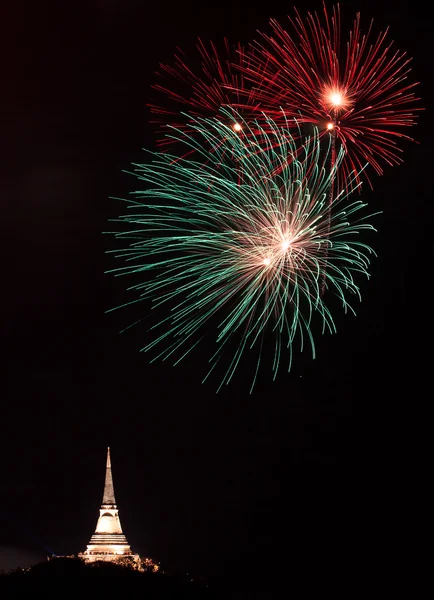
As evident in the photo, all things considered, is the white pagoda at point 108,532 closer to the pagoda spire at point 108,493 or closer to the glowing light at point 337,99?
the pagoda spire at point 108,493

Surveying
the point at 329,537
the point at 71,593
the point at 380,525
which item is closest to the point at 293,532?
the point at 329,537

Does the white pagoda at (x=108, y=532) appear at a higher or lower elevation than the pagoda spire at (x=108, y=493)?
lower

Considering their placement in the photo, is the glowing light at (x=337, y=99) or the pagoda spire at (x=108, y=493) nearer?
the glowing light at (x=337, y=99)

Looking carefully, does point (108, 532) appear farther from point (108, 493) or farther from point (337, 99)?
point (337, 99)

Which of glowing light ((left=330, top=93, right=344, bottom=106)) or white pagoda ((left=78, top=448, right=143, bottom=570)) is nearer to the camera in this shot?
glowing light ((left=330, top=93, right=344, bottom=106))

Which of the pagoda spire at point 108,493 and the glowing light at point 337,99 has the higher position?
the pagoda spire at point 108,493

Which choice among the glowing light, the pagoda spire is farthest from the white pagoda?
the glowing light

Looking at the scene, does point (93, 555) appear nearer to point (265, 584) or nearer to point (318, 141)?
point (265, 584)

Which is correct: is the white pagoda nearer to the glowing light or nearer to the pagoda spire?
the pagoda spire

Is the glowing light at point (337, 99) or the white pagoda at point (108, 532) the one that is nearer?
the glowing light at point (337, 99)

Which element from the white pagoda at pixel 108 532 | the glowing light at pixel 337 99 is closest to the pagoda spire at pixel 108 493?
the white pagoda at pixel 108 532

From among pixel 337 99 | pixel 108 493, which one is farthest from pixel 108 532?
pixel 337 99

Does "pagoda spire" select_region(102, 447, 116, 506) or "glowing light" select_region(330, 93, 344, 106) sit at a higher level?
"pagoda spire" select_region(102, 447, 116, 506)
